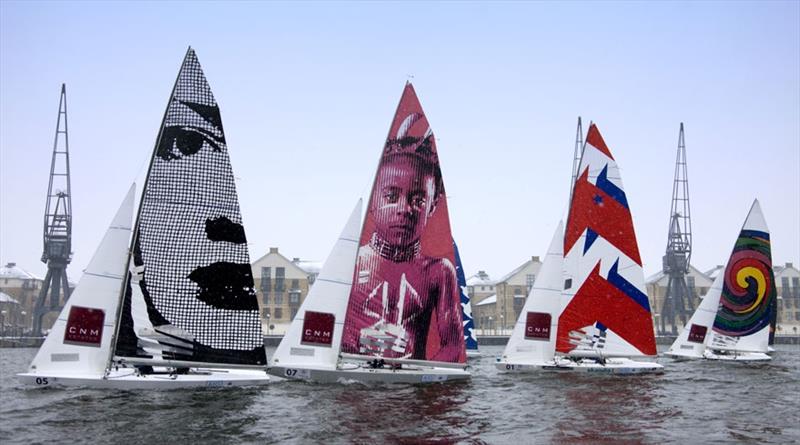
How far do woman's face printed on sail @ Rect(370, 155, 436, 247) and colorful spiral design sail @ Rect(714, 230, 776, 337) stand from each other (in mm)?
31785

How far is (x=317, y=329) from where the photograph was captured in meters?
30.3

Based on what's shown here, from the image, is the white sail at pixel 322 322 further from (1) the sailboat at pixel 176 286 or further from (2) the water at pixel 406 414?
(1) the sailboat at pixel 176 286

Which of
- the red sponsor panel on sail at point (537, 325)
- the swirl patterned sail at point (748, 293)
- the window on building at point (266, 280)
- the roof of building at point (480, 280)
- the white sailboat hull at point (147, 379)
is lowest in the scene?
the white sailboat hull at point (147, 379)

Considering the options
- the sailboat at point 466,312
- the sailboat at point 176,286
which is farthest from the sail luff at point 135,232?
the sailboat at point 466,312

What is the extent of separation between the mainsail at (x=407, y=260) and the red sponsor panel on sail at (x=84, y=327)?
1002cm

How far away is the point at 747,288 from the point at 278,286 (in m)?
88.1

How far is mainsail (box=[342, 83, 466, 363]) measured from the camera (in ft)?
105

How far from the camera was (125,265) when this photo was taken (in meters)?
25.6

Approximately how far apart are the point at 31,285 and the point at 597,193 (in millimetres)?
130921

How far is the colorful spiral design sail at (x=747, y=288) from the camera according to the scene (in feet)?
182

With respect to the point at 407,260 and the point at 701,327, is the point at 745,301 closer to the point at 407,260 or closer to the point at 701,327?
the point at 701,327

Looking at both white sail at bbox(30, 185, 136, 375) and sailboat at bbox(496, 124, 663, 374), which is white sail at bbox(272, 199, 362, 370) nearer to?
white sail at bbox(30, 185, 136, 375)

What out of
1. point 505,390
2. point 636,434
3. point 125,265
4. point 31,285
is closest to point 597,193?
point 505,390

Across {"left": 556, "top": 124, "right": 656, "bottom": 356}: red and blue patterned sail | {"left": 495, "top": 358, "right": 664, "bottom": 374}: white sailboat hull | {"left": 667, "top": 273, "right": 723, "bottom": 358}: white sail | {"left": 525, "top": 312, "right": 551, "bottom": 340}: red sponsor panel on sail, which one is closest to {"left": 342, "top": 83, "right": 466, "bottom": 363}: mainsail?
{"left": 495, "top": 358, "right": 664, "bottom": 374}: white sailboat hull
